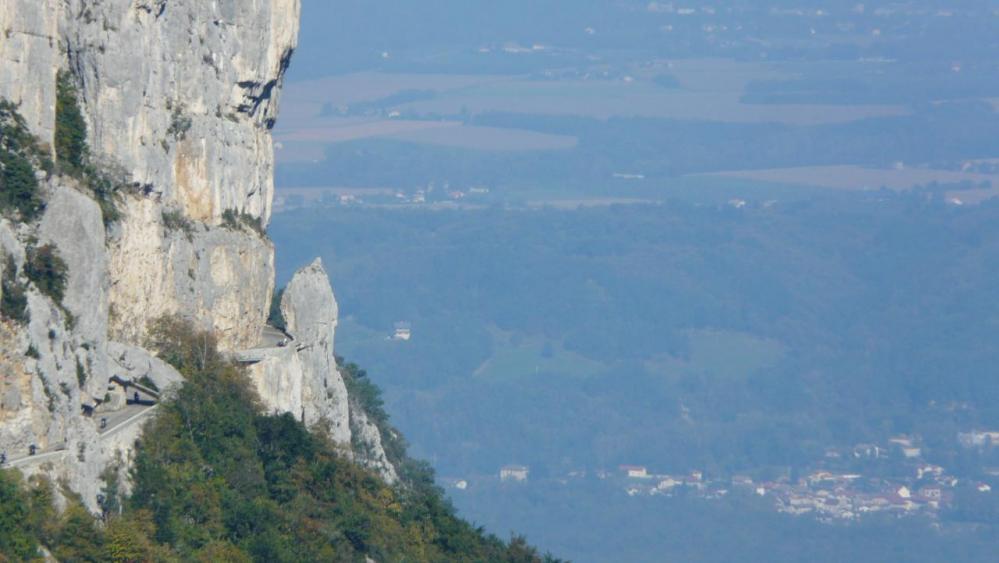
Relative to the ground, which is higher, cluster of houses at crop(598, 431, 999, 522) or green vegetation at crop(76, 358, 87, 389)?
green vegetation at crop(76, 358, 87, 389)

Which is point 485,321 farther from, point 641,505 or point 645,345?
point 641,505

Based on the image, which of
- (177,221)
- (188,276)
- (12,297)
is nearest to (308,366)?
(188,276)

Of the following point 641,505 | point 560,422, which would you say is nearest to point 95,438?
point 641,505

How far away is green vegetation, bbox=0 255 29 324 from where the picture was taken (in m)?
36.2

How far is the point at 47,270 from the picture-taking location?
125ft

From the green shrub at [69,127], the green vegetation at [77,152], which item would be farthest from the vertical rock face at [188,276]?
the green shrub at [69,127]

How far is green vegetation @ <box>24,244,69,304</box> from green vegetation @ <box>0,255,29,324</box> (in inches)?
30.6

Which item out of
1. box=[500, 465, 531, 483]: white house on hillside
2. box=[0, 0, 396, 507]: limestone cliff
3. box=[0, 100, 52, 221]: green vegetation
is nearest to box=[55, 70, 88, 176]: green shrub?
box=[0, 0, 396, 507]: limestone cliff

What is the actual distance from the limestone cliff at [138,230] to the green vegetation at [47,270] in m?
0.04

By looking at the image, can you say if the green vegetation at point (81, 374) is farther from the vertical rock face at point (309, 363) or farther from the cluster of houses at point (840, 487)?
the cluster of houses at point (840, 487)

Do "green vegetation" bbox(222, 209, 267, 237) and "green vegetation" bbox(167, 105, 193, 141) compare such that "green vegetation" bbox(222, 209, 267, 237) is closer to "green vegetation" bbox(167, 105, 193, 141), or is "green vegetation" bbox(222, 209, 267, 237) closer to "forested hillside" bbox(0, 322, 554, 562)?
"green vegetation" bbox(167, 105, 193, 141)

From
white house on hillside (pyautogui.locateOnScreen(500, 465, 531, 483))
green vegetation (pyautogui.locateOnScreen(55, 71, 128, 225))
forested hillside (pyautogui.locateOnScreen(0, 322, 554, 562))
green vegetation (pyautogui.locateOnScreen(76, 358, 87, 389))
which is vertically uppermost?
green vegetation (pyautogui.locateOnScreen(55, 71, 128, 225))

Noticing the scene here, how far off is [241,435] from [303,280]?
748 centimetres

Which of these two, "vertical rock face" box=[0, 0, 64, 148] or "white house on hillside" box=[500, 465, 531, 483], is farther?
"white house on hillside" box=[500, 465, 531, 483]
